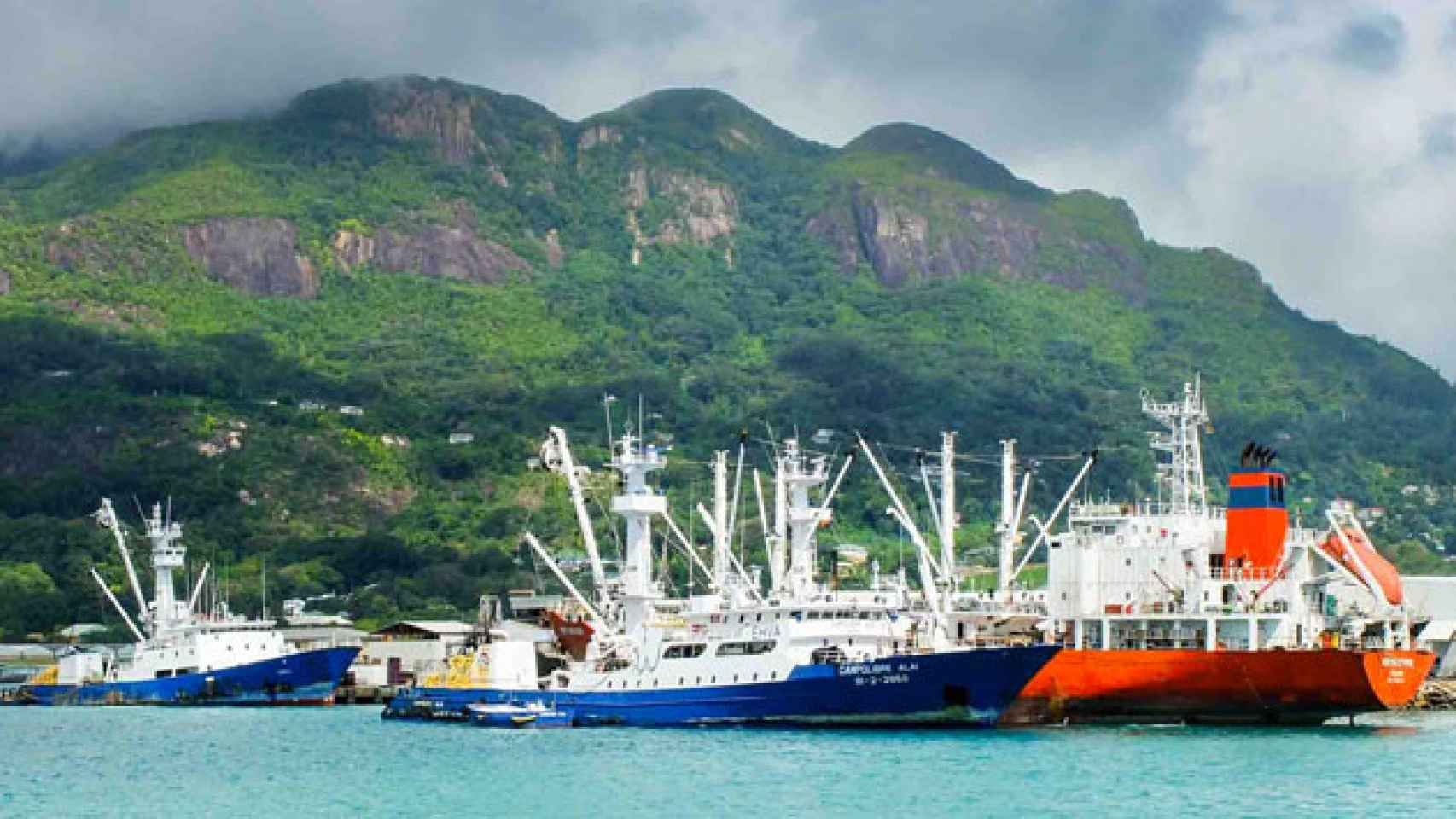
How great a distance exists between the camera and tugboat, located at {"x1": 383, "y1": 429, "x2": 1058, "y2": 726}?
85.8 m

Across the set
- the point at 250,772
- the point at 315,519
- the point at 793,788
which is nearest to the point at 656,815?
the point at 793,788

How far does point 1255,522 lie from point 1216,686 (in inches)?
263

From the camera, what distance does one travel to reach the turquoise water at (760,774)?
6912cm

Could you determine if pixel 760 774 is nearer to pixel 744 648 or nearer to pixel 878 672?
pixel 878 672

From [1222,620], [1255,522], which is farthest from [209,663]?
[1255,522]

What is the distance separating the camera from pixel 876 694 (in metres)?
86.1

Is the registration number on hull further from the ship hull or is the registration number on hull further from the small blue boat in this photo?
the small blue boat

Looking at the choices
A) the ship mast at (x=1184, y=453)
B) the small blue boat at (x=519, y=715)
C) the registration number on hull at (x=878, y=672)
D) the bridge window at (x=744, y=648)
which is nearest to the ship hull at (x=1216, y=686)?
the registration number on hull at (x=878, y=672)

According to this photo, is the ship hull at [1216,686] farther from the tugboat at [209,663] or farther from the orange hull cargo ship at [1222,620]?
the tugboat at [209,663]

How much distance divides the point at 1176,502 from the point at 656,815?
115ft

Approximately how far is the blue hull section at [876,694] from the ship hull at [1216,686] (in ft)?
8.97

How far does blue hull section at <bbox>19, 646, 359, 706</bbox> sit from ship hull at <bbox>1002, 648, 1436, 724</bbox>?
44.8m

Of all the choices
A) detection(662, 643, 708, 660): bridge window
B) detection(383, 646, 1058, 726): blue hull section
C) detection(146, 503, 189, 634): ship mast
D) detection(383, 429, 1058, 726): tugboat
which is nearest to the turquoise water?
detection(383, 646, 1058, 726): blue hull section

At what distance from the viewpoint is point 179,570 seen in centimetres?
18125
